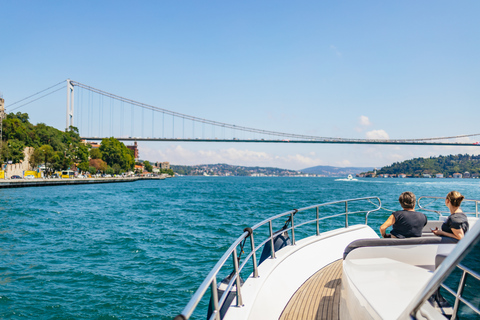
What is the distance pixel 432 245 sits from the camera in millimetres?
2568

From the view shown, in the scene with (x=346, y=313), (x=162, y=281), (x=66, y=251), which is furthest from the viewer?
(x=66, y=251)

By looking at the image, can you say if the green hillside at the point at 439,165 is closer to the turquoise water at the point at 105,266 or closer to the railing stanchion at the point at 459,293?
the turquoise water at the point at 105,266

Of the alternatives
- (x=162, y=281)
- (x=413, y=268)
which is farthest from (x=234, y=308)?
(x=162, y=281)

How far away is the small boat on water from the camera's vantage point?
1094 millimetres

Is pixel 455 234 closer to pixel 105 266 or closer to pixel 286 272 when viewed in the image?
pixel 286 272

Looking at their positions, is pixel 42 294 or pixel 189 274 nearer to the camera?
pixel 42 294

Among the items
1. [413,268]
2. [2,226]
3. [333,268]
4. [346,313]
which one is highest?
[413,268]

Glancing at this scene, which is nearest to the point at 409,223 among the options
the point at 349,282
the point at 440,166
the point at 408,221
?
the point at 408,221

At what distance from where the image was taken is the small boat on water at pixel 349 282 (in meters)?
1.09

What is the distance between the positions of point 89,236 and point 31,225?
15.4 ft

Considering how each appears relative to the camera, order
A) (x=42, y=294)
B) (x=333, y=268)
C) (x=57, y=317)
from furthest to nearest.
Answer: (x=42, y=294), (x=57, y=317), (x=333, y=268)

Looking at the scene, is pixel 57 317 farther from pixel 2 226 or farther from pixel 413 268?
pixel 2 226

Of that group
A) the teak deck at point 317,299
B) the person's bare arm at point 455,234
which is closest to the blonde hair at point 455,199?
the person's bare arm at point 455,234

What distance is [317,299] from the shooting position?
359 cm
